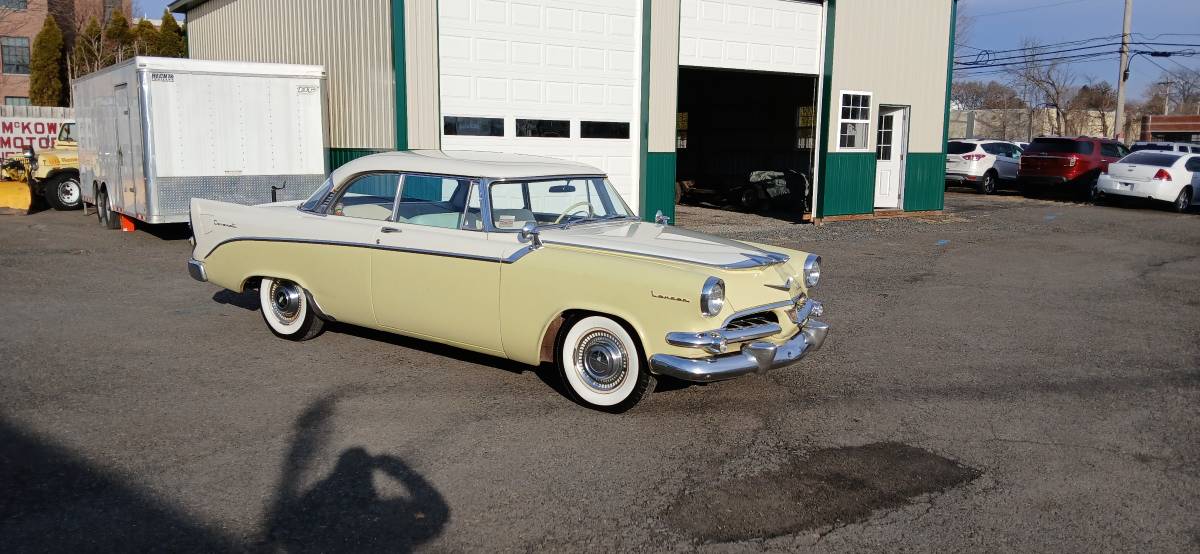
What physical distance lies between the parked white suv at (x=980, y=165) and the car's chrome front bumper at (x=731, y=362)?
2302 cm

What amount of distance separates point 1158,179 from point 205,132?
19.8m

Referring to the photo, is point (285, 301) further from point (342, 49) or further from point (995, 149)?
point (995, 149)

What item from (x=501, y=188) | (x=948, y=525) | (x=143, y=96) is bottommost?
(x=948, y=525)

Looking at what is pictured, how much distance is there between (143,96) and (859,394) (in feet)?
33.3

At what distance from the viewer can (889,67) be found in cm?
1805

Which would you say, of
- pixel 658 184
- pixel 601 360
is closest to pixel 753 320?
pixel 601 360

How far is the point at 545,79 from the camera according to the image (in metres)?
13.9

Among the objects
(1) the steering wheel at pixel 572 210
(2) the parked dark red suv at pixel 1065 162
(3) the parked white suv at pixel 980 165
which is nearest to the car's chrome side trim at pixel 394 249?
(1) the steering wheel at pixel 572 210

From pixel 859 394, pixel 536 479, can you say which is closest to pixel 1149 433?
pixel 859 394

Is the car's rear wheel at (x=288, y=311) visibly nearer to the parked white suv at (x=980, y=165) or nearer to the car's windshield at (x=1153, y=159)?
the car's windshield at (x=1153, y=159)

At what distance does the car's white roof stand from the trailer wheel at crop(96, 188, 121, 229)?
946cm

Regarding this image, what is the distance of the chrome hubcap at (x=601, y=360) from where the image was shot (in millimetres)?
5512

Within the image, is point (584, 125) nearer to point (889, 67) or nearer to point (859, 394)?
point (889, 67)

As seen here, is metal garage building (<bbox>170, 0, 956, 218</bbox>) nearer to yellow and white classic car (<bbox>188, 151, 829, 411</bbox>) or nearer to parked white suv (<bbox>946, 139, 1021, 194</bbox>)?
yellow and white classic car (<bbox>188, 151, 829, 411</bbox>)
